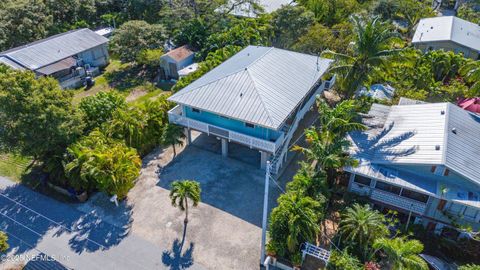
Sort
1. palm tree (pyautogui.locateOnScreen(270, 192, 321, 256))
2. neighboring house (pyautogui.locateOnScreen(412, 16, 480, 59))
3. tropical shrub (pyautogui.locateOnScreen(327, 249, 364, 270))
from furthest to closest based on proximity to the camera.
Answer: neighboring house (pyautogui.locateOnScreen(412, 16, 480, 59)) < palm tree (pyautogui.locateOnScreen(270, 192, 321, 256)) < tropical shrub (pyautogui.locateOnScreen(327, 249, 364, 270))

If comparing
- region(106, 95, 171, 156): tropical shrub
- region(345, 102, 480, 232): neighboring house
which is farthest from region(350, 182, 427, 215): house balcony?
region(106, 95, 171, 156): tropical shrub

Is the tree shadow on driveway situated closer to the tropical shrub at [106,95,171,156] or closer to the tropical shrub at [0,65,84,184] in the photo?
the tropical shrub at [106,95,171,156]

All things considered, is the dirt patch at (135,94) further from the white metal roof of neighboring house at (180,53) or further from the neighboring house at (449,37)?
the neighboring house at (449,37)

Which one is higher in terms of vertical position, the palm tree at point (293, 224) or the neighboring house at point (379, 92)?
the neighboring house at point (379, 92)

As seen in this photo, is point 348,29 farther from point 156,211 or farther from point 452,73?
point 156,211

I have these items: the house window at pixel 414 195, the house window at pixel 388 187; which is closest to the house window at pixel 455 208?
the house window at pixel 414 195
